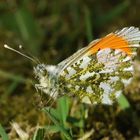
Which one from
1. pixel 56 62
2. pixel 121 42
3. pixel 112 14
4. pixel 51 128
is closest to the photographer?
pixel 51 128

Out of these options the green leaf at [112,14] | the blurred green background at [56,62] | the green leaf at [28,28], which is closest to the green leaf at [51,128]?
Answer: the blurred green background at [56,62]

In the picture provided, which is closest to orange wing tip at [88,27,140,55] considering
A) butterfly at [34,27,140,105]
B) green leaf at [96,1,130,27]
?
butterfly at [34,27,140,105]

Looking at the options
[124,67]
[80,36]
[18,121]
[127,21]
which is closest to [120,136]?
[124,67]

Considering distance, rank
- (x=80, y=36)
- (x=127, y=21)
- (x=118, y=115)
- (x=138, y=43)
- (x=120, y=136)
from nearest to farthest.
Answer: (x=138, y=43) → (x=120, y=136) → (x=118, y=115) → (x=80, y=36) → (x=127, y=21)

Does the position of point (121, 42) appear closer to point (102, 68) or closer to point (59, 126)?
point (102, 68)

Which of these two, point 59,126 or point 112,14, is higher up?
point 112,14

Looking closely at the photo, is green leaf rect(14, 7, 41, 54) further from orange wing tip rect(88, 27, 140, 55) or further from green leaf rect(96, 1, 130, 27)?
orange wing tip rect(88, 27, 140, 55)

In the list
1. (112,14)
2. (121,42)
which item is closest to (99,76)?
(121,42)

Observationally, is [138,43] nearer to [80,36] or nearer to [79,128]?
[79,128]
